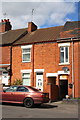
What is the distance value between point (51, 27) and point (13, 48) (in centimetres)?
575

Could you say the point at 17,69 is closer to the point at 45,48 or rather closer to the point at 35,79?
the point at 35,79

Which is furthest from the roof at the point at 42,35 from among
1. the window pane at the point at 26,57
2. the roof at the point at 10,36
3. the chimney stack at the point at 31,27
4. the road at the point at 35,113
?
the road at the point at 35,113

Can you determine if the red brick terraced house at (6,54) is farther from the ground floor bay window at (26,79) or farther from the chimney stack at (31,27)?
the ground floor bay window at (26,79)

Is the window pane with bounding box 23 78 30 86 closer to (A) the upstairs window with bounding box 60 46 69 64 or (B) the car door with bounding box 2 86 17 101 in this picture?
(A) the upstairs window with bounding box 60 46 69 64

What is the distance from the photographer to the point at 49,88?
19766 mm

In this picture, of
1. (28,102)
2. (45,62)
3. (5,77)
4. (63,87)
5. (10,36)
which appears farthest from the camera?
(10,36)

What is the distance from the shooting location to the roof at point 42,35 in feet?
76.3

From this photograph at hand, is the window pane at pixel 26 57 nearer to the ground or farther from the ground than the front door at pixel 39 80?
farther from the ground

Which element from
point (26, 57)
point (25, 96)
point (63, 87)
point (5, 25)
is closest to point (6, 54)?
point (26, 57)

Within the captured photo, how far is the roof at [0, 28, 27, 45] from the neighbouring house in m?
0.68

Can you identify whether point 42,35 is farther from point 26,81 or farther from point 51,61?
point 26,81

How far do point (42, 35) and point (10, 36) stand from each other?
483 centimetres

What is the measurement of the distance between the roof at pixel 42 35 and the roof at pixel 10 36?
0.93 metres

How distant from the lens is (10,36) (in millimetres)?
27375
